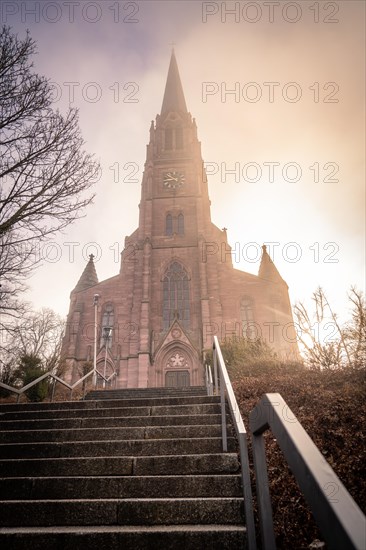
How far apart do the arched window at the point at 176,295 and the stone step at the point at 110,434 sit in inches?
715

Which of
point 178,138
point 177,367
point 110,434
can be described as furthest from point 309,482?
point 178,138

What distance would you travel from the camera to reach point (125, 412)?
5348 mm

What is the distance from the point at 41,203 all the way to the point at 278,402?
23.0ft

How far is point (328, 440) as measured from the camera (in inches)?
189

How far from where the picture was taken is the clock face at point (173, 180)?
95.1ft

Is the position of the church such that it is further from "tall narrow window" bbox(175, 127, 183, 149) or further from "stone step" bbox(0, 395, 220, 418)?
"stone step" bbox(0, 395, 220, 418)

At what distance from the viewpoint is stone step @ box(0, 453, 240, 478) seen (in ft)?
12.0

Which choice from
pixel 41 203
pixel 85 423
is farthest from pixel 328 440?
pixel 41 203

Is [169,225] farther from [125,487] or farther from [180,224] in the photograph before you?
[125,487]

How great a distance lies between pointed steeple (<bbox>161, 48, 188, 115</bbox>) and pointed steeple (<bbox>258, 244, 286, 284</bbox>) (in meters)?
18.7

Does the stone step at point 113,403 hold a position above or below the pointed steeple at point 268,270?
below

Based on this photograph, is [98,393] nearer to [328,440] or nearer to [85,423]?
[85,423]

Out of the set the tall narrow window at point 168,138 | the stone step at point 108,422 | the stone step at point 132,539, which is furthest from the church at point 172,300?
the stone step at point 132,539

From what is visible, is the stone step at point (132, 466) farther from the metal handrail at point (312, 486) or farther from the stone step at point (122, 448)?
the metal handrail at point (312, 486)
